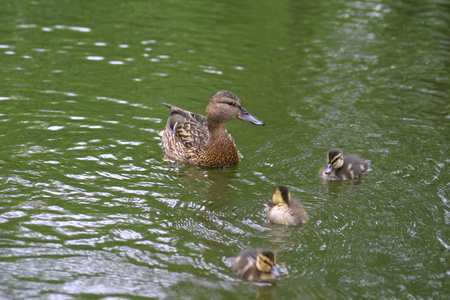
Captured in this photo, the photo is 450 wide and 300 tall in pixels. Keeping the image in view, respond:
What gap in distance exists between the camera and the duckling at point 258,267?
4371 millimetres

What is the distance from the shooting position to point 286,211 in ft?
17.5

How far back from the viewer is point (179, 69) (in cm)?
1018

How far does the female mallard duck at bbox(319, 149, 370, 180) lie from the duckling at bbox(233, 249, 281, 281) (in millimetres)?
2348

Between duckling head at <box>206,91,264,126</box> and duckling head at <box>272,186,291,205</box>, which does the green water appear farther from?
duckling head at <box>206,91,264,126</box>

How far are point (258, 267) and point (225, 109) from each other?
3092mm

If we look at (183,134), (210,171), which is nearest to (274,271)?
(210,171)

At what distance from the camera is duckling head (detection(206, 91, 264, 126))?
23.4 feet

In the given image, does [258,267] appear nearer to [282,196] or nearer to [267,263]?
[267,263]

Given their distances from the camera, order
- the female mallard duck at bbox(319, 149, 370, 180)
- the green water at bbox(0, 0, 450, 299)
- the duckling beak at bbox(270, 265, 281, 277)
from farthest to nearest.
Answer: the female mallard duck at bbox(319, 149, 370, 180) → the green water at bbox(0, 0, 450, 299) → the duckling beak at bbox(270, 265, 281, 277)

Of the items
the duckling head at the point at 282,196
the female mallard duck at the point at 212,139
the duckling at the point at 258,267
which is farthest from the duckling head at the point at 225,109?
the duckling at the point at 258,267

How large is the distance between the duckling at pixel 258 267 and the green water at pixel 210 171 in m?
0.08

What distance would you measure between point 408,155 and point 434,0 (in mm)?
10931

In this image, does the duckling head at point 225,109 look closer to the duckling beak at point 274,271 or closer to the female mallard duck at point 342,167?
the female mallard duck at point 342,167

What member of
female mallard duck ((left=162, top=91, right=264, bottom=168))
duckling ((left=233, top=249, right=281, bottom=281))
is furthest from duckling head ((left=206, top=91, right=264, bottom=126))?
duckling ((left=233, top=249, right=281, bottom=281))
